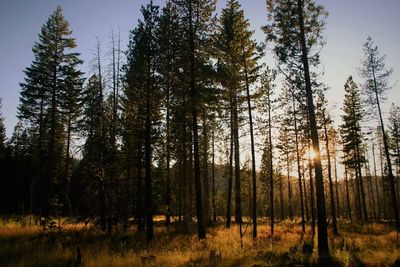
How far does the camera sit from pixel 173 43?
18328 mm

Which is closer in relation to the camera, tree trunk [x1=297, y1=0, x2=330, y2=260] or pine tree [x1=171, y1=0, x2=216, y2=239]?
tree trunk [x1=297, y1=0, x2=330, y2=260]

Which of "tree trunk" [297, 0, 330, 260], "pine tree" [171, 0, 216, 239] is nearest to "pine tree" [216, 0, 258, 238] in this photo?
"pine tree" [171, 0, 216, 239]

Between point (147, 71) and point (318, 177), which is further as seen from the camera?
point (147, 71)

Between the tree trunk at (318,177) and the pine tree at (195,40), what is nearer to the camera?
the tree trunk at (318,177)

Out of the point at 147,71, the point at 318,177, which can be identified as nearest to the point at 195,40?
the point at 147,71

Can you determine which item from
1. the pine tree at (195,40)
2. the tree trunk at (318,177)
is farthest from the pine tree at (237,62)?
the tree trunk at (318,177)

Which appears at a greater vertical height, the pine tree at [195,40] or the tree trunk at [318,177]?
the pine tree at [195,40]

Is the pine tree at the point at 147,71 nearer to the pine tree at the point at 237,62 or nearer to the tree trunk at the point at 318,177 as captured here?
the pine tree at the point at 237,62

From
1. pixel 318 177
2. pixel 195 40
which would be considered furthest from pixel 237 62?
pixel 318 177

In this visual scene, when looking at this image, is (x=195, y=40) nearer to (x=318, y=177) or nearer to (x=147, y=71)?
(x=147, y=71)

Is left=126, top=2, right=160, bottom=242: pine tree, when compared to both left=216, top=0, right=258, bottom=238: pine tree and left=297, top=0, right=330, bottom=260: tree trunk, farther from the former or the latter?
left=297, top=0, right=330, bottom=260: tree trunk

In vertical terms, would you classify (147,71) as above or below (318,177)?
above

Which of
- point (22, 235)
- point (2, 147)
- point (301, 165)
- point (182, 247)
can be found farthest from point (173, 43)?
point (2, 147)

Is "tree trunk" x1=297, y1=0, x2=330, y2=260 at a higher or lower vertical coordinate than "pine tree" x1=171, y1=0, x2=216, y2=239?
lower
